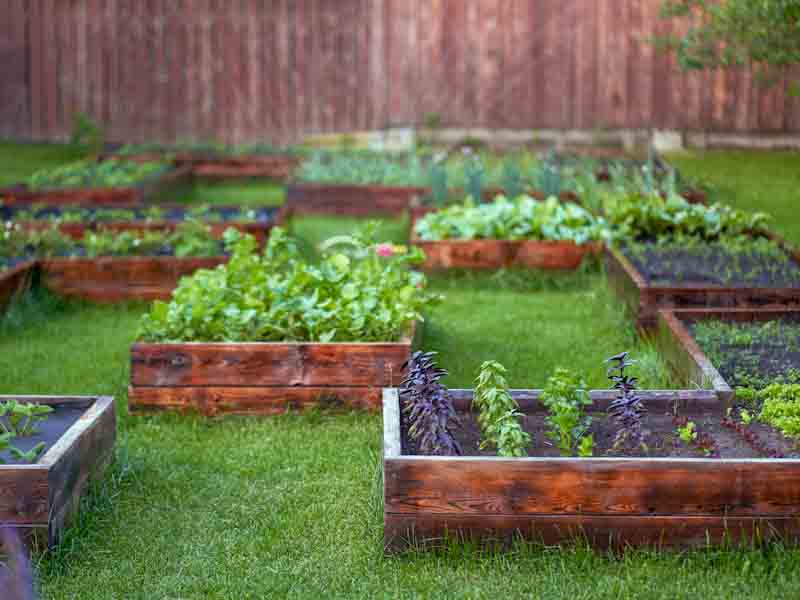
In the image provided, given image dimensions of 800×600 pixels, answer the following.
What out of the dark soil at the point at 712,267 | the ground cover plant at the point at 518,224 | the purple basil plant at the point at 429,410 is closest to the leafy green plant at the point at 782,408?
the purple basil plant at the point at 429,410

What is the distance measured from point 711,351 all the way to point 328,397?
1.61 meters

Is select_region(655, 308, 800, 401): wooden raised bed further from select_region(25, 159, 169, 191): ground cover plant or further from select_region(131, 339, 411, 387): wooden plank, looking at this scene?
select_region(25, 159, 169, 191): ground cover plant

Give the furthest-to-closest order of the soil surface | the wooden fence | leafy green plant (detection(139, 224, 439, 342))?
the wooden fence < leafy green plant (detection(139, 224, 439, 342)) < the soil surface

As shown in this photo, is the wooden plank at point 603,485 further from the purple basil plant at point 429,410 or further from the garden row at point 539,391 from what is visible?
the purple basil plant at point 429,410

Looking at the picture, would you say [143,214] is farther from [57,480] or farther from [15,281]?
[57,480]

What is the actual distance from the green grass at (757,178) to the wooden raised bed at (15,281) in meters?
5.22

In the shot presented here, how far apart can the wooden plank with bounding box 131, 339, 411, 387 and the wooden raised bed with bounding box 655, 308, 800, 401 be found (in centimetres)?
116

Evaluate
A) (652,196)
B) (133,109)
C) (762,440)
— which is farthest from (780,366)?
(133,109)

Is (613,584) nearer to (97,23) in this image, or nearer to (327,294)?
(327,294)

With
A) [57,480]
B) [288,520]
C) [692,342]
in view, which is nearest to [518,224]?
[692,342]

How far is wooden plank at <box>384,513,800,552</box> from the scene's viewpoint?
139 inches

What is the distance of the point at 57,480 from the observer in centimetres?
361

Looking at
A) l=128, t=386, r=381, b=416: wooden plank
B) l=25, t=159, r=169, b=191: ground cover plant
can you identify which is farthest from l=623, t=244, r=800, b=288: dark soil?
l=25, t=159, r=169, b=191: ground cover plant

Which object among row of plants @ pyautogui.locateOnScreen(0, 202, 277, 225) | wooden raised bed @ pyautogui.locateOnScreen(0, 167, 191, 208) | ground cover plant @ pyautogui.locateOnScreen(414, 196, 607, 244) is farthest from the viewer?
wooden raised bed @ pyautogui.locateOnScreen(0, 167, 191, 208)
